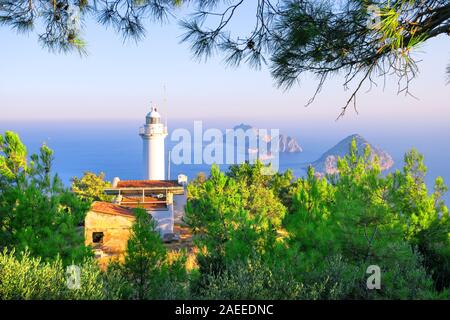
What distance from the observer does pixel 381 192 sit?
40.2 ft

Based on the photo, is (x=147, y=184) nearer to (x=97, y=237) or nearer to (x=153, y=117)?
(x=97, y=237)

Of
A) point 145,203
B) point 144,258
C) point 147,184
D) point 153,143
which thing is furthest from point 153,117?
point 144,258

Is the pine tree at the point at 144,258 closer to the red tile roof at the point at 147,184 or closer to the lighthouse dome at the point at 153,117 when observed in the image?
the red tile roof at the point at 147,184

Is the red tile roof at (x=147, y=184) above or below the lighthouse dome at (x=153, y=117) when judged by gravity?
below

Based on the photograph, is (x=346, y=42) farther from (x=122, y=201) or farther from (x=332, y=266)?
(x=122, y=201)

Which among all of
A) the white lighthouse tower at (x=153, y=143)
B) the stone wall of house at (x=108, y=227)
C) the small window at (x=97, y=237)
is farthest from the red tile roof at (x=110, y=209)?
the white lighthouse tower at (x=153, y=143)

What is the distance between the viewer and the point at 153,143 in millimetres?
29484

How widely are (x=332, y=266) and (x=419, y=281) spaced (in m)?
1.27

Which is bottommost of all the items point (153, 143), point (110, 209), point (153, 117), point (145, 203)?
point (110, 209)

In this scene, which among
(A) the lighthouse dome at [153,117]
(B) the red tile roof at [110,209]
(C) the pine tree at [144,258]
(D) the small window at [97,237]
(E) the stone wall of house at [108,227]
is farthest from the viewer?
(A) the lighthouse dome at [153,117]

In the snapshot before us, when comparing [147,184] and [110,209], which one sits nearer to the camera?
[110,209]

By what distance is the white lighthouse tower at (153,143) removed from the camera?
29219 millimetres

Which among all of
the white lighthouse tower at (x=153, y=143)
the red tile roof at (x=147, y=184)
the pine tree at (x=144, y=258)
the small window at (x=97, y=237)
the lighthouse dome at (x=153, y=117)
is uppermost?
the lighthouse dome at (x=153, y=117)

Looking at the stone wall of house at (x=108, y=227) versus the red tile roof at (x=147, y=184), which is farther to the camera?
the red tile roof at (x=147, y=184)
